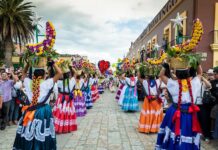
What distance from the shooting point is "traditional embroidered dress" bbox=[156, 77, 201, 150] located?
192 inches

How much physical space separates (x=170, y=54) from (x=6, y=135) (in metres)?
5.15

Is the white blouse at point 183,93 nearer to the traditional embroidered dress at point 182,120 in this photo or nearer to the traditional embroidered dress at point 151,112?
the traditional embroidered dress at point 182,120

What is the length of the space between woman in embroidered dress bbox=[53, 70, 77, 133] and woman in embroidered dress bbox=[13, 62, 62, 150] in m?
3.16

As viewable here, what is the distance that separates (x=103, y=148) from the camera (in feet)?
22.2

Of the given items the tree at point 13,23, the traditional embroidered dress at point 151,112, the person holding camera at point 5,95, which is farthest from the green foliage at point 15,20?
the traditional embroidered dress at point 151,112

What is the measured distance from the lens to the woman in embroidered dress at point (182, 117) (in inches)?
192

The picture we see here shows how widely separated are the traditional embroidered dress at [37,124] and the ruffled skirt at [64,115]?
3.14 meters

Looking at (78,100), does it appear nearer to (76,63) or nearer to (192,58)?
(76,63)

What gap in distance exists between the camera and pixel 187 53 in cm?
518

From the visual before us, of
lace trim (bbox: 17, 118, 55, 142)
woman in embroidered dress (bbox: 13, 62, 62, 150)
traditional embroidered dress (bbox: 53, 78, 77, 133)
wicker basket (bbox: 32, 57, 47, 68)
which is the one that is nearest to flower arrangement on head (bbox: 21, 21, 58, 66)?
wicker basket (bbox: 32, 57, 47, 68)

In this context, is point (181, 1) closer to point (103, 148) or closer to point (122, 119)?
point (122, 119)

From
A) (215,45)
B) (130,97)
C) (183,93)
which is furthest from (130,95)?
(183,93)

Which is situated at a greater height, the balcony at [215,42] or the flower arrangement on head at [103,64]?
the balcony at [215,42]

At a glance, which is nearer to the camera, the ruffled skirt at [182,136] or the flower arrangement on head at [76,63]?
the ruffled skirt at [182,136]
